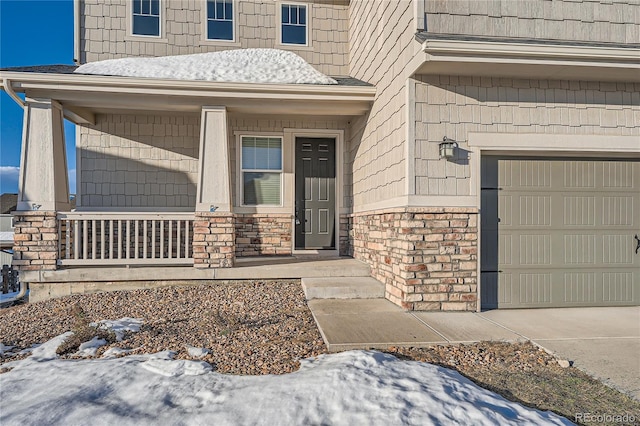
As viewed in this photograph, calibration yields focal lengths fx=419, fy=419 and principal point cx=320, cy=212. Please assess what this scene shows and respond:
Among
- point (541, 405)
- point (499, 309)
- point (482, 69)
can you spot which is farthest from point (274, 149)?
point (541, 405)

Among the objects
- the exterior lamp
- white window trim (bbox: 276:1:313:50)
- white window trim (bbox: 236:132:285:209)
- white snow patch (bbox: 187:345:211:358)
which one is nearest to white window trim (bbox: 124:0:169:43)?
white window trim (bbox: 276:1:313:50)

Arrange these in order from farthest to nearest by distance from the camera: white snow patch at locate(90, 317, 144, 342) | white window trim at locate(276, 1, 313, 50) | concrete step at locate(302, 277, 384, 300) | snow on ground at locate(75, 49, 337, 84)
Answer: white window trim at locate(276, 1, 313, 50), snow on ground at locate(75, 49, 337, 84), concrete step at locate(302, 277, 384, 300), white snow patch at locate(90, 317, 144, 342)

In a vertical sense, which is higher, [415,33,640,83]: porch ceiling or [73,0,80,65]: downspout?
[73,0,80,65]: downspout

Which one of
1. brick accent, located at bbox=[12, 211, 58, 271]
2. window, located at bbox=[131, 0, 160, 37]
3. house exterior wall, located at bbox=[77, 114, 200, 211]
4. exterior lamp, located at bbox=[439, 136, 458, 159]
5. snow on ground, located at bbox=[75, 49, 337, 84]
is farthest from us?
window, located at bbox=[131, 0, 160, 37]

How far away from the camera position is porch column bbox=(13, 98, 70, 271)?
5.76 metres

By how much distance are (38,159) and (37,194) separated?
0.49 metres

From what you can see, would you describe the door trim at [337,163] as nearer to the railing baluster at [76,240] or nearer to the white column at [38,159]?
the railing baluster at [76,240]

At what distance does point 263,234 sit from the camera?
7652mm

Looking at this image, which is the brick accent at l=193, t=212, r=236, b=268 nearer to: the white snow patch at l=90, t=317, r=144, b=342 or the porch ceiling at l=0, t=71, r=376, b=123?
the white snow patch at l=90, t=317, r=144, b=342

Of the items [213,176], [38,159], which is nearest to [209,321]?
[213,176]

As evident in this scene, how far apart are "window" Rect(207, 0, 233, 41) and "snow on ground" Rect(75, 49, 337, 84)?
68 cm

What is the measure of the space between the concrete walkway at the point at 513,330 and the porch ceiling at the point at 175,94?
3077 mm

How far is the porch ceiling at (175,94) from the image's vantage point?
5.75m

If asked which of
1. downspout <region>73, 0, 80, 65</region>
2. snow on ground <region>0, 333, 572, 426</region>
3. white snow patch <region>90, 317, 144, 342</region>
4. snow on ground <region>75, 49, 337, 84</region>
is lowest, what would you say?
snow on ground <region>0, 333, 572, 426</region>
